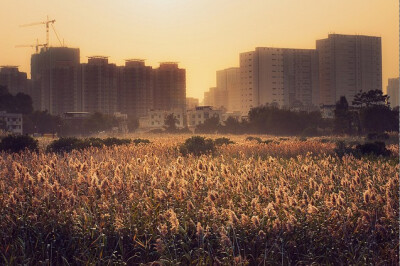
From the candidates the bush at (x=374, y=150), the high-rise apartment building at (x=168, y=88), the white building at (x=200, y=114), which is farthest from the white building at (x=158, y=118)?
the bush at (x=374, y=150)

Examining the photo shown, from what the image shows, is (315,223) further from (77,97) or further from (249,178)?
(77,97)

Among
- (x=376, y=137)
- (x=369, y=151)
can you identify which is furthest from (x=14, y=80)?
(x=369, y=151)

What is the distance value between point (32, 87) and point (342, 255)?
177 m

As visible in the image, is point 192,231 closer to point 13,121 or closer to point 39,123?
point 13,121

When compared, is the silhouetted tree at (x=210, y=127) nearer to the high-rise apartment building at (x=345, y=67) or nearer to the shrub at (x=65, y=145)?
the shrub at (x=65, y=145)

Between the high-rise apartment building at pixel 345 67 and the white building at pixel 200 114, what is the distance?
7033cm

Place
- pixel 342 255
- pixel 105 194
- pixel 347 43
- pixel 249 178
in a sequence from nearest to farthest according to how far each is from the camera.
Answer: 1. pixel 342 255
2. pixel 105 194
3. pixel 249 178
4. pixel 347 43

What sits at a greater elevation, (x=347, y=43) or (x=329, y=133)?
(x=347, y=43)

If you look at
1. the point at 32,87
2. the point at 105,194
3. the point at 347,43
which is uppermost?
the point at 347,43

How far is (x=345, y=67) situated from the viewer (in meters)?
190

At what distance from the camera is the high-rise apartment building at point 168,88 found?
6909 inches

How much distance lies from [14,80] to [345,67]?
10979 cm

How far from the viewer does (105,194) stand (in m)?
10.9

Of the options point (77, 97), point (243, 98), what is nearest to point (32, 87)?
point (77, 97)
